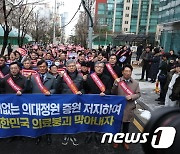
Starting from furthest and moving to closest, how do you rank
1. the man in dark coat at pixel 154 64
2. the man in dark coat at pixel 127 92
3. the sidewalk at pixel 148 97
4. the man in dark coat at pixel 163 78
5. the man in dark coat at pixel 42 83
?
the man in dark coat at pixel 154 64 → the man in dark coat at pixel 163 78 → the sidewalk at pixel 148 97 → the man in dark coat at pixel 42 83 → the man in dark coat at pixel 127 92

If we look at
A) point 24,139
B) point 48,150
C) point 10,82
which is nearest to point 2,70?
point 10,82

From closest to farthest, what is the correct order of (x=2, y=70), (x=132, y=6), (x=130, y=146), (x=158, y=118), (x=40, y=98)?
(x=158, y=118), (x=40, y=98), (x=130, y=146), (x=2, y=70), (x=132, y=6)

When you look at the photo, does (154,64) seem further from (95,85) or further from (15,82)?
(15,82)

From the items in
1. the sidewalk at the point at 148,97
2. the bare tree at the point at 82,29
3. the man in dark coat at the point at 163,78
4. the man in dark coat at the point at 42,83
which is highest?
the bare tree at the point at 82,29

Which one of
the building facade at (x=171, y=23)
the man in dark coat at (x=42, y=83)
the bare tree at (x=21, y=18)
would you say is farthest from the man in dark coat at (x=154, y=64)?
the bare tree at (x=21, y=18)

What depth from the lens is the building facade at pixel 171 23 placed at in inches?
978

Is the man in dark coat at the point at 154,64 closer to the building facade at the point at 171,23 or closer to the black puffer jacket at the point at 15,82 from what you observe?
the black puffer jacket at the point at 15,82

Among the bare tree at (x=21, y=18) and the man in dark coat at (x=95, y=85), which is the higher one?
the bare tree at (x=21, y=18)

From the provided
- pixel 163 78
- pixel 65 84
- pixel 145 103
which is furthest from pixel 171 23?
pixel 65 84

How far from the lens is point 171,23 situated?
90.6ft

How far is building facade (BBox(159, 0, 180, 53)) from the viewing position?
24841mm

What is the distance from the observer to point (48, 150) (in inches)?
178

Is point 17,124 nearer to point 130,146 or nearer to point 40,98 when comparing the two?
point 40,98

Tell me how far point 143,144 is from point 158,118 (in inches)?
5.3
